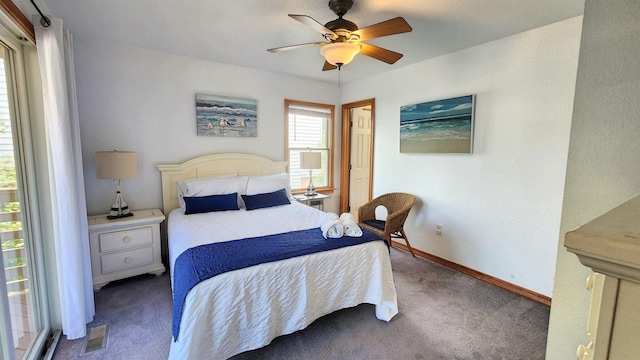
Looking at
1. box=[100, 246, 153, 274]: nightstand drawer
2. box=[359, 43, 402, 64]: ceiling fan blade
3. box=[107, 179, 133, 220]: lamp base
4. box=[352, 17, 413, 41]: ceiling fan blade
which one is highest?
box=[352, 17, 413, 41]: ceiling fan blade

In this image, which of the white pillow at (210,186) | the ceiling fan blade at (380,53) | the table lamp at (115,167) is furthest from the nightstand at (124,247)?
the ceiling fan blade at (380,53)

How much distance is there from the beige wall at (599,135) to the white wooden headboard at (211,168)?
138 inches

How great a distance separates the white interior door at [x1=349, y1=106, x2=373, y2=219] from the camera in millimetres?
4809

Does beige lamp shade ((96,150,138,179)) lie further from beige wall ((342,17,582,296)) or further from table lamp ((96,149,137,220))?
beige wall ((342,17,582,296))

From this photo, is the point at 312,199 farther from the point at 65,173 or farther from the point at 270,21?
the point at 65,173

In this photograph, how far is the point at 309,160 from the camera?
4.11 metres

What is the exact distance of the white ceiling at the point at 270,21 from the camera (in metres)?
2.15

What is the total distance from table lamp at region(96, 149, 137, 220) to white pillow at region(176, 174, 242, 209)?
559 mm

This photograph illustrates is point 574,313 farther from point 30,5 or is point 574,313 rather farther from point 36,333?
point 30,5

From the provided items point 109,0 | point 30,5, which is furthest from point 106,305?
point 109,0

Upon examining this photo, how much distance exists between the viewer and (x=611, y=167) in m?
0.80

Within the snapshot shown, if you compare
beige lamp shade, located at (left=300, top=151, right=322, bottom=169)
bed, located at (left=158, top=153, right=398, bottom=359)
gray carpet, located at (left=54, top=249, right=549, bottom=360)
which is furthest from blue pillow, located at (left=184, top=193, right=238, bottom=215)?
beige lamp shade, located at (left=300, top=151, right=322, bottom=169)

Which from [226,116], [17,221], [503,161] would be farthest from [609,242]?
[226,116]

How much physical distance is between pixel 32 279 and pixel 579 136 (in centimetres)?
312
